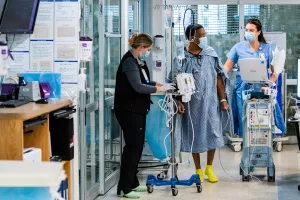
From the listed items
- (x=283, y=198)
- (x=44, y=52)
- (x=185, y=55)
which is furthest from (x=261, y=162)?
(x=44, y=52)

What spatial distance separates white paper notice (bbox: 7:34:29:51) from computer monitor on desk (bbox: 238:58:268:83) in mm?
2539

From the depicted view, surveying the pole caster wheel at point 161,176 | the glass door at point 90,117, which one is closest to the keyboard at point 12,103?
the glass door at point 90,117

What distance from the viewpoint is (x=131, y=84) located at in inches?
217

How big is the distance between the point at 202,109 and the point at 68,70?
2123 mm

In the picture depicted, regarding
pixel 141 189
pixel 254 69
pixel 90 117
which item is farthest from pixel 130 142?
pixel 254 69

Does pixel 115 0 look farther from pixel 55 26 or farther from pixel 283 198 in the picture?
pixel 283 198

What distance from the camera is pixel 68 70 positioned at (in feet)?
14.8

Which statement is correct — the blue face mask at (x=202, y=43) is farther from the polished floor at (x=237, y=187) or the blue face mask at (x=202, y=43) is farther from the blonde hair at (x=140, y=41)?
the polished floor at (x=237, y=187)

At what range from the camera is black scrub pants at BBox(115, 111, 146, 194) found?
5.60 m

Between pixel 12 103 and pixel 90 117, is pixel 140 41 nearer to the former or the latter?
pixel 90 117

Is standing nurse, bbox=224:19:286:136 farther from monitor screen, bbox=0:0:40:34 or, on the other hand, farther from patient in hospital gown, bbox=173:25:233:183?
monitor screen, bbox=0:0:40:34

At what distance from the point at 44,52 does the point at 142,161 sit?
2929 millimetres

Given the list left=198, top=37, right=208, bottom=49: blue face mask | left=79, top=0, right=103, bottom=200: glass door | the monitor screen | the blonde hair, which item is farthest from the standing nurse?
the monitor screen

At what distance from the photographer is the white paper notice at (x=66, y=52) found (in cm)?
452
